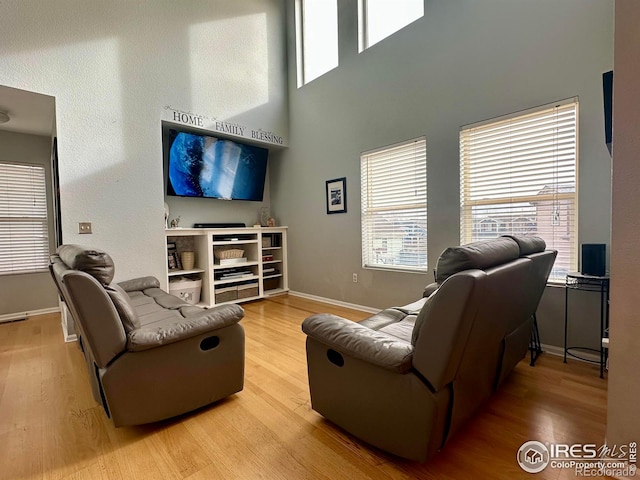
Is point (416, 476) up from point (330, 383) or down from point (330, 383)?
down

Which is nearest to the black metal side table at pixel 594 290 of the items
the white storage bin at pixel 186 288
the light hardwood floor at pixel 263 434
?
the light hardwood floor at pixel 263 434

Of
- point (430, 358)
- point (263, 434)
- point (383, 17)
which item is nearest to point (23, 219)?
point (263, 434)

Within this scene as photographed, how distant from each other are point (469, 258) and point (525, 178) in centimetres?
183

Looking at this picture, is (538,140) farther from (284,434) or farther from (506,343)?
(284,434)

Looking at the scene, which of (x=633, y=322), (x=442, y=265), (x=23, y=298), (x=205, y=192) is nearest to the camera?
(x=633, y=322)

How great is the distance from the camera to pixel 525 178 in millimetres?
2543

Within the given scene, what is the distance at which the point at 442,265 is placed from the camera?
130 cm

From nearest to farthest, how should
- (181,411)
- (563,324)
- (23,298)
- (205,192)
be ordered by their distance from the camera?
(181,411) < (563,324) < (23,298) < (205,192)

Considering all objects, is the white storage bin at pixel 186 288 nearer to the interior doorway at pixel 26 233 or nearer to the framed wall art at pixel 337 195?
the interior doorway at pixel 26 233

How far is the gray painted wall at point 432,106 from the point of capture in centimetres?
223

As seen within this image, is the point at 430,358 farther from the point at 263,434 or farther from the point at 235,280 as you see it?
the point at 235,280

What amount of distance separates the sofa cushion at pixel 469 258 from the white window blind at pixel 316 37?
3778 millimetres

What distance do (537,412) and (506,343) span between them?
1.30 ft

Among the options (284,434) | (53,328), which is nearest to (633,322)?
(284,434)
